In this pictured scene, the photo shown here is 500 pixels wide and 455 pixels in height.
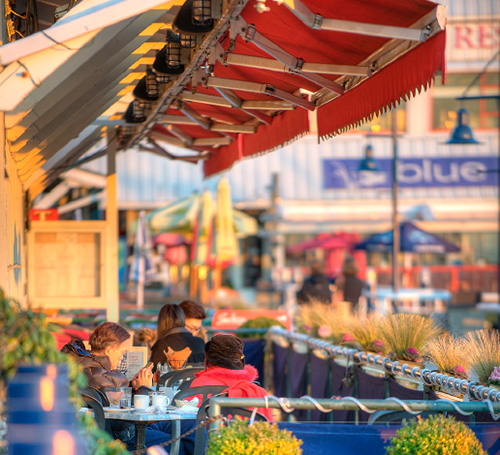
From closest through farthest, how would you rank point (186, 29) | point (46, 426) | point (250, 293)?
point (46, 426)
point (186, 29)
point (250, 293)

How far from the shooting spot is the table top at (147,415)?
455cm

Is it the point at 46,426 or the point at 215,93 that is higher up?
the point at 215,93

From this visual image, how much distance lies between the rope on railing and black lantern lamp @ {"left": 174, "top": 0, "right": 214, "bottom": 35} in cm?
236

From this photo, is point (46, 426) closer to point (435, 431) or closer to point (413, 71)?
point (435, 431)

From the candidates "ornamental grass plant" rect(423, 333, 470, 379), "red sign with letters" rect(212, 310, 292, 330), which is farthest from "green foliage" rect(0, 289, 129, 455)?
"red sign with letters" rect(212, 310, 292, 330)

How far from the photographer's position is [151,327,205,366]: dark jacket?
273 inches

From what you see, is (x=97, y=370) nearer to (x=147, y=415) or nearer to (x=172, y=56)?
(x=147, y=415)

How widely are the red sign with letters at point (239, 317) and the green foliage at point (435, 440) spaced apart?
6972 mm

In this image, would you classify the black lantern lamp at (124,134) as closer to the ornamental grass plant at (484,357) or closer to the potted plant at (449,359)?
the potted plant at (449,359)

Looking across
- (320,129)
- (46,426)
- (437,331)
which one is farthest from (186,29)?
(437,331)

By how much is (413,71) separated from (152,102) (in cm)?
290

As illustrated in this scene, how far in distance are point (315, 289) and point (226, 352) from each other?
850 cm

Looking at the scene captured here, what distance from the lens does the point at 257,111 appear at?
7.02m

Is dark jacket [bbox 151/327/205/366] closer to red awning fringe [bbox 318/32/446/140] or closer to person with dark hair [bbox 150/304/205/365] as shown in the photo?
person with dark hair [bbox 150/304/205/365]
